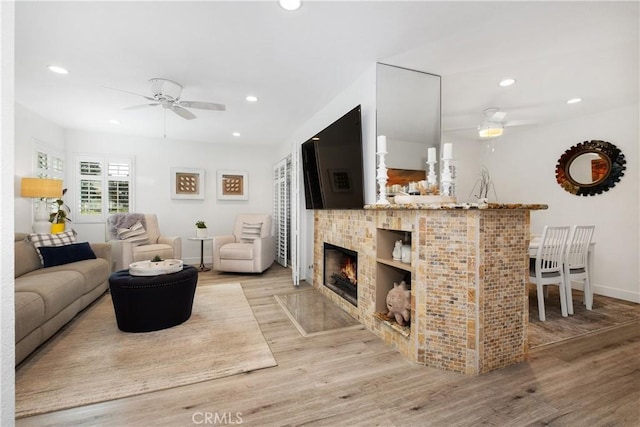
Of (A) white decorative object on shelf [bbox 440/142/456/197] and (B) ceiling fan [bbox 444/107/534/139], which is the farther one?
(B) ceiling fan [bbox 444/107/534/139]

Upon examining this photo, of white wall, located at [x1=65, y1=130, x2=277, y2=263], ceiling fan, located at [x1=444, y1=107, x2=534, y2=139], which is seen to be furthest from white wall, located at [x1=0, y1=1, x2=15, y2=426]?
white wall, located at [x1=65, y1=130, x2=277, y2=263]

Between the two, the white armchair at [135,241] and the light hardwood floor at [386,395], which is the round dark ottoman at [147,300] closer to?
the light hardwood floor at [386,395]

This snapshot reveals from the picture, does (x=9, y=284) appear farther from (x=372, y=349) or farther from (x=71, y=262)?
(x=71, y=262)

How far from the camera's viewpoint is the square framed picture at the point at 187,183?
5664 millimetres

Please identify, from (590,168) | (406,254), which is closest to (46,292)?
(406,254)

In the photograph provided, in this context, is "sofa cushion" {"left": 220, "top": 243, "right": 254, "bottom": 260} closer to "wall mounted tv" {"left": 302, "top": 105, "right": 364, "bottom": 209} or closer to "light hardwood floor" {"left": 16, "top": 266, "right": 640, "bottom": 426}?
"wall mounted tv" {"left": 302, "top": 105, "right": 364, "bottom": 209}

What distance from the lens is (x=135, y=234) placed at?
461 cm

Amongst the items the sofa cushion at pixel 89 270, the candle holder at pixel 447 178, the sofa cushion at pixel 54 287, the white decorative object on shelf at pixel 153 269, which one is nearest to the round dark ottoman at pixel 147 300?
the white decorative object on shelf at pixel 153 269

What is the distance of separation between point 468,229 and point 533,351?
1.28 meters

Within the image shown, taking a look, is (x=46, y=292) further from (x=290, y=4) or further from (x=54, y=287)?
(x=290, y=4)

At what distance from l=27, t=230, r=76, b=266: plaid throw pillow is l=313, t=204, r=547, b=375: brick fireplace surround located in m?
3.85

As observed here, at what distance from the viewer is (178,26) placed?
216 cm

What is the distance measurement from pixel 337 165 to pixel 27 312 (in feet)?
9.55

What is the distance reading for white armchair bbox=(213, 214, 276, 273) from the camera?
15.2ft
